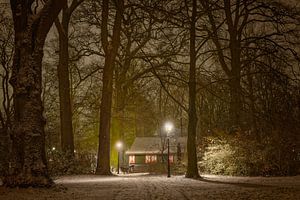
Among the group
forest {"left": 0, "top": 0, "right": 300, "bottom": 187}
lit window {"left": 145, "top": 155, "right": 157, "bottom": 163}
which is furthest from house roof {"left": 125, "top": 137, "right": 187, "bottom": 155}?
forest {"left": 0, "top": 0, "right": 300, "bottom": 187}

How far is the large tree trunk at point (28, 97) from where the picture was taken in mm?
13055

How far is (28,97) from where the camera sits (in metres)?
13.5

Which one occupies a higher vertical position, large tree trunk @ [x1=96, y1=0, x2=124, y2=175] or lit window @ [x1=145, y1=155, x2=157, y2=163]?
large tree trunk @ [x1=96, y1=0, x2=124, y2=175]

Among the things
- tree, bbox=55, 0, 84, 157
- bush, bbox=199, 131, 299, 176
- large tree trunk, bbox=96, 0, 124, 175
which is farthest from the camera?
tree, bbox=55, 0, 84, 157

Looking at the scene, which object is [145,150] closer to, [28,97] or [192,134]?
[192,134]

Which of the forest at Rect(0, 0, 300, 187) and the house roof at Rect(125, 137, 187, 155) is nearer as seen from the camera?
the forest at Rect(0, 0, 300, 187)

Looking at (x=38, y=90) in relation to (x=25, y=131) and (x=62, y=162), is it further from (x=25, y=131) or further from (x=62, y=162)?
(x=62, y=162)

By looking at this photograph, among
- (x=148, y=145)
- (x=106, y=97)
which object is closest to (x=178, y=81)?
(x=106, y=97)

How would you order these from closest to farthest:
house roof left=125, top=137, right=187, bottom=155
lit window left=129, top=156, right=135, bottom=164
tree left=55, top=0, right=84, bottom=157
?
1. tree left=55, top=0, right=84, bottom=157
2. house roof left=125, top=137, right=187, bottom=155
3. lit window left=129, top=156, right=135, bottom=164

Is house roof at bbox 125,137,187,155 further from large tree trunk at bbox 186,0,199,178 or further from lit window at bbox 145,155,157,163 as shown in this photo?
large tree trunk at bbox 186,0,199,178

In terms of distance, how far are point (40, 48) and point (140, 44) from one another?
657 inches

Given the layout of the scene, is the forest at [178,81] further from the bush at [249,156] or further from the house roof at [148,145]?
the house roof at [148,145]

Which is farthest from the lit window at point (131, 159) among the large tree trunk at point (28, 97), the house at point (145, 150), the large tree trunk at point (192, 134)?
the large tree trunk at point (28, 97)

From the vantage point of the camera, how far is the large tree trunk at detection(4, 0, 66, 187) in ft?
42.8
